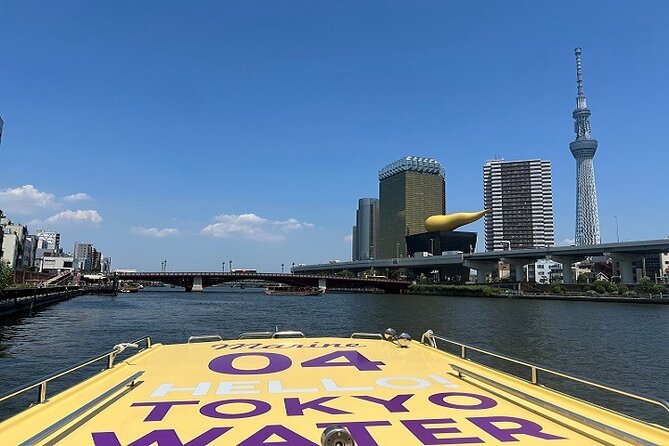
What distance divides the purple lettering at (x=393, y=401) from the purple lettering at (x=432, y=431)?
19.2 inches

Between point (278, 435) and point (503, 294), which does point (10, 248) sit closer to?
point (503, 294)

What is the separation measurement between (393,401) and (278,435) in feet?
6.15

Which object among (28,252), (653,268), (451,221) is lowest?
(653,268)

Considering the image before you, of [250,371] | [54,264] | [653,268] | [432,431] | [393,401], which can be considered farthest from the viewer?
[54,264]

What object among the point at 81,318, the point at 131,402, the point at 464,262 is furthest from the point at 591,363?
the point at 464,262

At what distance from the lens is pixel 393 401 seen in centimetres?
589

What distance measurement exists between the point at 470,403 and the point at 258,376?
130 inches

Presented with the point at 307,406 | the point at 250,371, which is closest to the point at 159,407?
the point at 307,406

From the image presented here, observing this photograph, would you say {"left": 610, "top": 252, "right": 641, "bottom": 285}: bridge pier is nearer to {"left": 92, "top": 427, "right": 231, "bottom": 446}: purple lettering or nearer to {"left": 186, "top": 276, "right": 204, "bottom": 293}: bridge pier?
{"left": 186, "top": 276, "right": 204, "bottom": 293}: bridge pier

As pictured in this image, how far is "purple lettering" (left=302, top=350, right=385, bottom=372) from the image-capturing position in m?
8.01

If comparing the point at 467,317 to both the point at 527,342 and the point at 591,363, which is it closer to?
the point at 527,342

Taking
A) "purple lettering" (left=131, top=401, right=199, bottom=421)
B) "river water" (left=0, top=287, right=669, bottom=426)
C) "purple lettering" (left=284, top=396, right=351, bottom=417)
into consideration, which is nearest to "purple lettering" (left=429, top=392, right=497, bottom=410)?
"purple lettering" (left=284, top=396, right=351, bottom=417)

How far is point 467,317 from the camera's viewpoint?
5262 centimetres

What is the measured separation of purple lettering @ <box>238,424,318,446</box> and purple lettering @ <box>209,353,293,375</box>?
9.22ft
